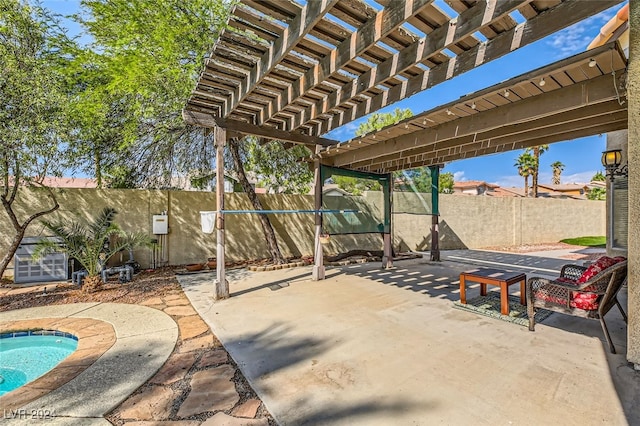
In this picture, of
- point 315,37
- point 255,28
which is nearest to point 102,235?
point 255,28

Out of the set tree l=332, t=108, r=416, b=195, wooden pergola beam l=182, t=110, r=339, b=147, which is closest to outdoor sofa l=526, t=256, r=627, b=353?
wooden pergola beam l=182, t=110, r=339, b=147

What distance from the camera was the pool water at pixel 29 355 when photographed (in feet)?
8.90

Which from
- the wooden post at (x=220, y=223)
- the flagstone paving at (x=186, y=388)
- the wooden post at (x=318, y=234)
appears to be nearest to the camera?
the flagstone paving at (x=186, y=388)

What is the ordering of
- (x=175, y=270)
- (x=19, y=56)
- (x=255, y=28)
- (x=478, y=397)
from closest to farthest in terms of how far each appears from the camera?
(x=478, y=397) → (x=255, y=28) → (x=19, y=56) → (x=175, y=270)

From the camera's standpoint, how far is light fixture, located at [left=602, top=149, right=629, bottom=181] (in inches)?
178

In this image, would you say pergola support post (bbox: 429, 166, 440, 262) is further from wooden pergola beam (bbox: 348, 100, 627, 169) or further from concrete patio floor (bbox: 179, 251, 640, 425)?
concrete patio floor (bbox: 179, 251, 640, 425)

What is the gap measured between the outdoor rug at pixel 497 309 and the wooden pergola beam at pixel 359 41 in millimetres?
3189

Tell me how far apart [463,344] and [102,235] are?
17.6ft

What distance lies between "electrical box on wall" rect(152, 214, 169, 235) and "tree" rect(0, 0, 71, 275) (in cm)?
189

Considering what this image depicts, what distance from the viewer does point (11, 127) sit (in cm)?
402

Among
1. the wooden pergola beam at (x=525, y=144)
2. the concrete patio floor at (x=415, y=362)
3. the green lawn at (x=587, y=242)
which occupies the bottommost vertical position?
the concrete patio floor at (x=415, y=362)

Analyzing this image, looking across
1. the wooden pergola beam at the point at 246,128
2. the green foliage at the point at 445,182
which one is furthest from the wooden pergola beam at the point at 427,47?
the green foliage at the point at 445,182

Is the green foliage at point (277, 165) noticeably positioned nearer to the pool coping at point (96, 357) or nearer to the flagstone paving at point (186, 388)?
the pool coping at point (96, 357)

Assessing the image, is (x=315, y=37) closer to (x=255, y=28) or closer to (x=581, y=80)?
(x=255, y=28)
